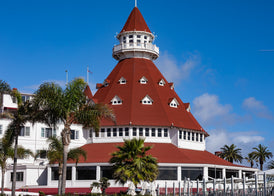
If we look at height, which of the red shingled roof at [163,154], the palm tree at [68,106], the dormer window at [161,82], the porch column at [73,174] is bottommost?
the porch column at [73,174]

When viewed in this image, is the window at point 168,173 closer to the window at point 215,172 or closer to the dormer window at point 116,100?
the window at point 215,172

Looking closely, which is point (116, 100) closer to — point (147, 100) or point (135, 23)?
point (147, 100)

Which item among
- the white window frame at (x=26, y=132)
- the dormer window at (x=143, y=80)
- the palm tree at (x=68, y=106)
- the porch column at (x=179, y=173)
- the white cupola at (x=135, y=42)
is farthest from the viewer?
the white cupola at (x=135, y=42)

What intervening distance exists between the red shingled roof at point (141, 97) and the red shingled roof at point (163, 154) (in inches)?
137

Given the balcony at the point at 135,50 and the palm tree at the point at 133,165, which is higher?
the balcony at the point at 135,50

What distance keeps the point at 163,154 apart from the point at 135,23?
28050 millimetres

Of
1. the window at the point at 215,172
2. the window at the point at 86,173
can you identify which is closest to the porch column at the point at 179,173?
the window at the point at 215,172

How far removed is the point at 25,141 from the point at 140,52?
25027 mm

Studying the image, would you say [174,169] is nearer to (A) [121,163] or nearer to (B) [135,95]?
(B) [135,95]

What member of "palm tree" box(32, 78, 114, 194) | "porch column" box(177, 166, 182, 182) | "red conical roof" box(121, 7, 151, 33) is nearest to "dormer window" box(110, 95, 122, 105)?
"red conical roof" box(121, 7, 151, 33)

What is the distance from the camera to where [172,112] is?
232 ft

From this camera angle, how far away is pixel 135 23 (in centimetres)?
8119

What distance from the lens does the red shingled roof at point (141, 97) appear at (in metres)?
67.9

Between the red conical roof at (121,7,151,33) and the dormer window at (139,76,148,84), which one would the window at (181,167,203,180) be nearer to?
the dormer window at (139,76,148,84)
